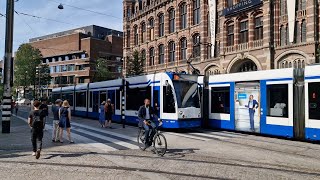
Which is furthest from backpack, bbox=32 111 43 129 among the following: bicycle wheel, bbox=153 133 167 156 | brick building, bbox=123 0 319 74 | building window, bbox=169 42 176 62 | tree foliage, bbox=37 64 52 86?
tree foliage, bbox=37 64 52 86

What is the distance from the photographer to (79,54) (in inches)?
3312

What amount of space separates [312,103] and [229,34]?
69.9ft

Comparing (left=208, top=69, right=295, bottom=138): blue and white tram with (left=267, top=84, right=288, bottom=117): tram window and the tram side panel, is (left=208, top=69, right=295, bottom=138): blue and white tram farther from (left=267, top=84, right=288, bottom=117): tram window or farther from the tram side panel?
the tram side panel

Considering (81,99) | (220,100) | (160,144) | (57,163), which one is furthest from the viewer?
(81,99)

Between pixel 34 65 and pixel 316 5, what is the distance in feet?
205

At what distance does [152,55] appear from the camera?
46.4 meters

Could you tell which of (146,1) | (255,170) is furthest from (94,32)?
(255,170)

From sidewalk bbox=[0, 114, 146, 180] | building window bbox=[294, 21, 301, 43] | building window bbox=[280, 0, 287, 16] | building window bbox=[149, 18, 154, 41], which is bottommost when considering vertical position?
sidewalk bbox=[0, 114, 146, 180]

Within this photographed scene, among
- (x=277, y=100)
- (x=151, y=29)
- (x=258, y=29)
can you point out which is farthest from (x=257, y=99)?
(x=151, y=29)

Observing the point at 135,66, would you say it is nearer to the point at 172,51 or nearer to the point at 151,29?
the point at 172,51

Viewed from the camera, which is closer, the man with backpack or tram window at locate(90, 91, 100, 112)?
the man with backpack

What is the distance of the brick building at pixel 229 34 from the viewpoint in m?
25.9

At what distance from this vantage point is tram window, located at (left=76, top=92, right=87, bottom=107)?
26.6 meters

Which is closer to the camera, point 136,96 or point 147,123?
point 147,123
